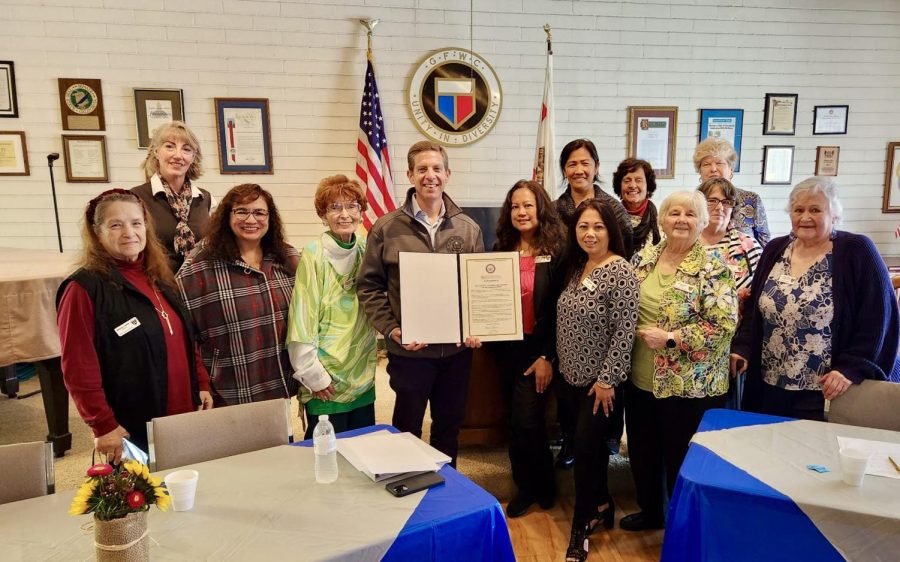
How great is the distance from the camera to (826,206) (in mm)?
2193

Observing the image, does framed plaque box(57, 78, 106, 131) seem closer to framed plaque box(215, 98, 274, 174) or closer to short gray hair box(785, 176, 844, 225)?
framed plaque box(215, 98, 274, 174)

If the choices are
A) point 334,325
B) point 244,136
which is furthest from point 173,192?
point 244,136

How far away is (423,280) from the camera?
2.45 m

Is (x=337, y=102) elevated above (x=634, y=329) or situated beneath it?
elevated above

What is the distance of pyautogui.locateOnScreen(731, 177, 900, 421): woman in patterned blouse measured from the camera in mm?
2143

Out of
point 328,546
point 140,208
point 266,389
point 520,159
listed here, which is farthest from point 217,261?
point 520,159

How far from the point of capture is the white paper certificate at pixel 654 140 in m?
5.80

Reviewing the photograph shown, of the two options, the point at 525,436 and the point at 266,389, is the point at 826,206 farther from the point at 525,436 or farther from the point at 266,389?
the point at 266,389

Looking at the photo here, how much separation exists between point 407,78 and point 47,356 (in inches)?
149

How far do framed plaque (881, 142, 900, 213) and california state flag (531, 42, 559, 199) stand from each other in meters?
3.75

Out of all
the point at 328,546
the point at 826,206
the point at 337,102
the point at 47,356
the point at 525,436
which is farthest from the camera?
the point at 337,102

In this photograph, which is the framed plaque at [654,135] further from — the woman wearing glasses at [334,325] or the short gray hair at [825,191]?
the woman wearing glasses at [334,325]

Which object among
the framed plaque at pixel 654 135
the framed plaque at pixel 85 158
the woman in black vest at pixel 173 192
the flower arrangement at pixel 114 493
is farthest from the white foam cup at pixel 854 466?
the framed plaque at pixel 85 158

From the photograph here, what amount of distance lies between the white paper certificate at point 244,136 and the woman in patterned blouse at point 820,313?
451 cm
